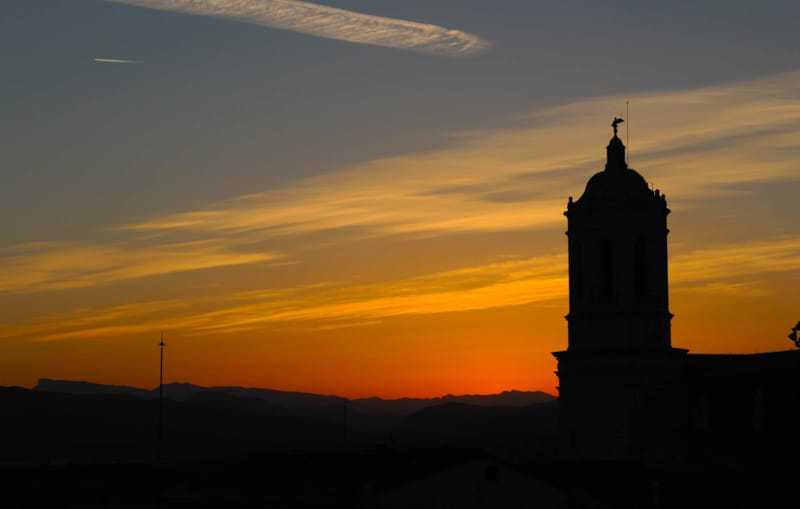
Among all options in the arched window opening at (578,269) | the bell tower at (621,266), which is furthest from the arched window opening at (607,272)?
the arched window opening at (578,269)

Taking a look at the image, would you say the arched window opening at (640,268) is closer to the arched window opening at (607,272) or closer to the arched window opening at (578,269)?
the arched window opening at (607,272)

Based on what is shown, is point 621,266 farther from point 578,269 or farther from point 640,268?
point 578,269

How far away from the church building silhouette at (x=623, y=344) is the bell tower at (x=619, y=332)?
0.05 metres

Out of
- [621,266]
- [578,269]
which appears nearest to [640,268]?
[621,266]

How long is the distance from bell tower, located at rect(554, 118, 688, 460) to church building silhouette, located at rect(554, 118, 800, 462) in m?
0.05

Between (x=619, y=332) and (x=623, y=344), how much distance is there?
0.61m

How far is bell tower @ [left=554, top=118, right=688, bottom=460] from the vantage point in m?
75.8

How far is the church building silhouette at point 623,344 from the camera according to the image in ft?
247

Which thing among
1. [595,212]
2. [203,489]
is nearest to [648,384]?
[595,212]

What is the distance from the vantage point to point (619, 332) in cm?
7631

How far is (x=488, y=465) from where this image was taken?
2525 inches

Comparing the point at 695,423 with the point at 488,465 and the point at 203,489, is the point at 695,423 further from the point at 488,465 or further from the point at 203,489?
the point at 203,489

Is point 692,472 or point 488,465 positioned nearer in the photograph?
point 488,465

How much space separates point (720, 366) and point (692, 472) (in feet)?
25.1
